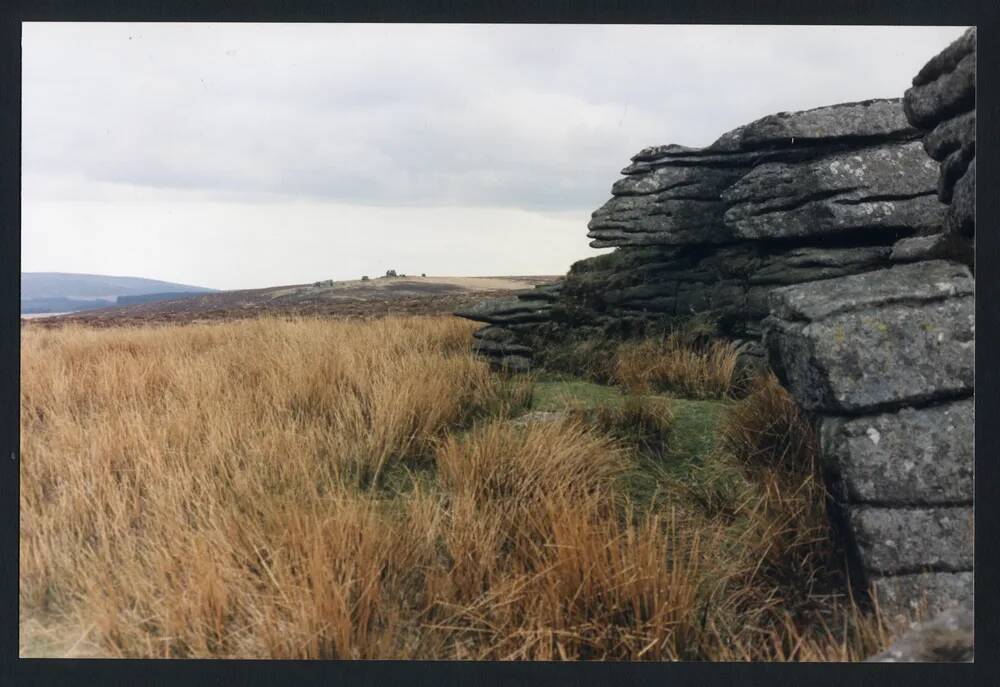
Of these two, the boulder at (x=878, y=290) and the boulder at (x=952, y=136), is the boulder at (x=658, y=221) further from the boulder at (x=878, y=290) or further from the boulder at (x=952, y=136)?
the boulder at (x=878, y=290)

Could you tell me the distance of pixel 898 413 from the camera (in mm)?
3186

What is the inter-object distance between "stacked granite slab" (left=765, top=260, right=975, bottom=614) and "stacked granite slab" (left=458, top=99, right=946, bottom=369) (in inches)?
127

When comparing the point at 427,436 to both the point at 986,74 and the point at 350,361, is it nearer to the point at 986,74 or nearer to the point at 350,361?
the point at 350,361

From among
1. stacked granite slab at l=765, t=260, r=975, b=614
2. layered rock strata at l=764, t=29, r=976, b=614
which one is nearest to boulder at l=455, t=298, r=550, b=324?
layered rock strata at l=764, t=29, r=976, b=614

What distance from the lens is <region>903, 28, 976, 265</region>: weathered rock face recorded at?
370 cm

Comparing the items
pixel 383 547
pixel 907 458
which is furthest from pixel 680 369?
pixel 383 547

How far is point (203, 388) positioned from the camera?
219 inches

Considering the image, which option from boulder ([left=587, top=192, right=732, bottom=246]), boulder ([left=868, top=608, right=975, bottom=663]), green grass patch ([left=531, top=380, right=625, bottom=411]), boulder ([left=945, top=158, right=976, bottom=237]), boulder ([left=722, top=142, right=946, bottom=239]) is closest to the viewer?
boulder ([left=868, top=608, right=975, bottom=663])

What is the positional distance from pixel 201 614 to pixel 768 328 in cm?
328

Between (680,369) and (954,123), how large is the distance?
339 centimetres

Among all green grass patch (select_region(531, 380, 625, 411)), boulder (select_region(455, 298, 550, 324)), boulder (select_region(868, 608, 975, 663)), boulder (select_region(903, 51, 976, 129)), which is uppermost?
boulder (select_region(903, 51, 976, 129))

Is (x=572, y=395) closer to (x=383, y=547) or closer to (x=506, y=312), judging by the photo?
(x=506, y=312)

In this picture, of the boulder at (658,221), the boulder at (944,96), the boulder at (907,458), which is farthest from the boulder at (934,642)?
the boulder at (658,221)

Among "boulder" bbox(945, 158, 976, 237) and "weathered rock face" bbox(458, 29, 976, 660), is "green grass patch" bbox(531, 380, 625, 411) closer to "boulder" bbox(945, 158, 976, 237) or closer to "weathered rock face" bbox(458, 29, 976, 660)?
"weathered rock face" bbox(458, 29, 976, 660)
